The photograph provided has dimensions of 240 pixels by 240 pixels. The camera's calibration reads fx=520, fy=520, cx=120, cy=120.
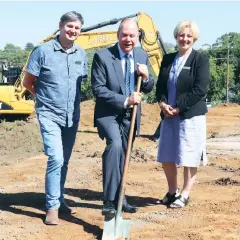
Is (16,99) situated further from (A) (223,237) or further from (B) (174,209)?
(A) (223,237)

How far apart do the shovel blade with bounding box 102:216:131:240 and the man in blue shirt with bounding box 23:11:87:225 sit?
65 cm

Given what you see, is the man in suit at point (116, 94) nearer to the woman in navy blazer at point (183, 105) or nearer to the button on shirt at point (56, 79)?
the button on shirt at point (56, 79)

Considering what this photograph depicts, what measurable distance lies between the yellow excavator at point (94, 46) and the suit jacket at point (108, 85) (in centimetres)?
953

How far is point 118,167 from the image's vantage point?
198 inches

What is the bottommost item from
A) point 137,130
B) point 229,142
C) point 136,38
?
point 229,142

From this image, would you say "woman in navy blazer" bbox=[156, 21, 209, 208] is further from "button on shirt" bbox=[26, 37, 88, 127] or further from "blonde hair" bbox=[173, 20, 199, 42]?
"button on shirt" bbox=[26, 37, 88, 127]

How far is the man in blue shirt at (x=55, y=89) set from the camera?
199 inches

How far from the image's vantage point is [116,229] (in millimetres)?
4715

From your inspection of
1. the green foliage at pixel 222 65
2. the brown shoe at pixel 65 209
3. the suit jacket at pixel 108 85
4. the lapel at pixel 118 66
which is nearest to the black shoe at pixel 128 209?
the brown shoe at pixel 65 209

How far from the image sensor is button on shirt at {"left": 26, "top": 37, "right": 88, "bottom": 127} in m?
5.07

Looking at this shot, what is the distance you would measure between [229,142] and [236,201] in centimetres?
647

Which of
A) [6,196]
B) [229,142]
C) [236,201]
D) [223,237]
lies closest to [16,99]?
[229,142]

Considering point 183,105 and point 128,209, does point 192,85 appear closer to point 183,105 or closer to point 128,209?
point 183,105

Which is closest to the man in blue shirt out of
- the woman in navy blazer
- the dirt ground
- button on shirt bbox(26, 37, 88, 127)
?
button on shirt bbox(26, 37, 88, 127)
